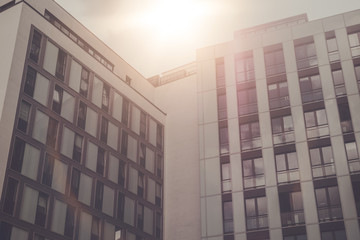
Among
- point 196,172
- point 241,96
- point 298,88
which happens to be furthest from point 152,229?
point 298,88

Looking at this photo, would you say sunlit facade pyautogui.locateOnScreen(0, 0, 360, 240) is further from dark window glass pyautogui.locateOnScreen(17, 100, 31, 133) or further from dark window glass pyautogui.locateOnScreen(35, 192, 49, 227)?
dark window glass pyautogui.locateOnScreen(35, 192, 49, 227)

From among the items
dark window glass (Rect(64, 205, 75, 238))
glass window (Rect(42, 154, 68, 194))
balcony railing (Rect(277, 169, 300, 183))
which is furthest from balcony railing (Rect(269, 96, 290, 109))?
dark window glass (Rect(64, 205, 75, 238))

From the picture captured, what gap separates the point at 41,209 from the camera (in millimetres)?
38812

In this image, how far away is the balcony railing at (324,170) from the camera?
1666 inches

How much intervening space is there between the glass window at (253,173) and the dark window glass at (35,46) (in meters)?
21.4

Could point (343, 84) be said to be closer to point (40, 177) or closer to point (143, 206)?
point (143, 206)

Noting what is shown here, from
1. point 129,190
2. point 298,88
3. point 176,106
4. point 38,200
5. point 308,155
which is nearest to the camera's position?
point 38,200

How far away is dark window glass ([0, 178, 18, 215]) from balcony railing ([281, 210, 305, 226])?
22216 mm

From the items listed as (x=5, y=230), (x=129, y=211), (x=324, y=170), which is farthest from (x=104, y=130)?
(x=324, y=170)

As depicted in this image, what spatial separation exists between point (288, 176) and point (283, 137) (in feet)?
13.1

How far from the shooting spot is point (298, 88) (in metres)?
47.2

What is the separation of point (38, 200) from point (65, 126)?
7.86 metres

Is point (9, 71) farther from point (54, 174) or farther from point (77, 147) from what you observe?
point (77, 147)

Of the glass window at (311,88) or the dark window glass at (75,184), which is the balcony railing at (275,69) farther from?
the dark window glass at (75,184)
